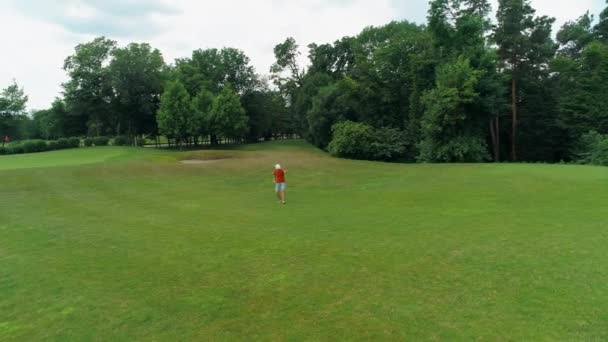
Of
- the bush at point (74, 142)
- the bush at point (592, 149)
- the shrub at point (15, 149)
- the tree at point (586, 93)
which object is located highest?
the tree at point (586, 93)

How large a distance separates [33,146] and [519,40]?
6089 centimetres

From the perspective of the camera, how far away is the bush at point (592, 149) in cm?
2759

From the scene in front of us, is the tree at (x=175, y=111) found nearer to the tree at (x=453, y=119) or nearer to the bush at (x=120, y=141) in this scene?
the bush at (x=120, y=141)

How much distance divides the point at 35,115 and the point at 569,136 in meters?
128

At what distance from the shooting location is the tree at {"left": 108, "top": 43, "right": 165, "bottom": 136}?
54.8 metres

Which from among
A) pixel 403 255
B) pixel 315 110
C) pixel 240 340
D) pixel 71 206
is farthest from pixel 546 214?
pixel 315 110

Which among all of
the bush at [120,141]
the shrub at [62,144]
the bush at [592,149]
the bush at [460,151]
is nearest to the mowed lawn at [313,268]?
the bush at [592,149]

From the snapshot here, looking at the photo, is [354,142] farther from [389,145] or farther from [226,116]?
[226,116]

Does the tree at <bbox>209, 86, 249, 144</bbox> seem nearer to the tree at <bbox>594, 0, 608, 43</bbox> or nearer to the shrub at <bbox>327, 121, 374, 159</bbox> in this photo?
the shrub at <bbox>327, 121, 374, 159</bbox>

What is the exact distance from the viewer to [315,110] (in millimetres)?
49594

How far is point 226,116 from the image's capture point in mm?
53531

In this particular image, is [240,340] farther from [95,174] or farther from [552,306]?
[95,174]

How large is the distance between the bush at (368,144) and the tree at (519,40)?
1307cm

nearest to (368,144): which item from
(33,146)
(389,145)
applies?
(389,145)
